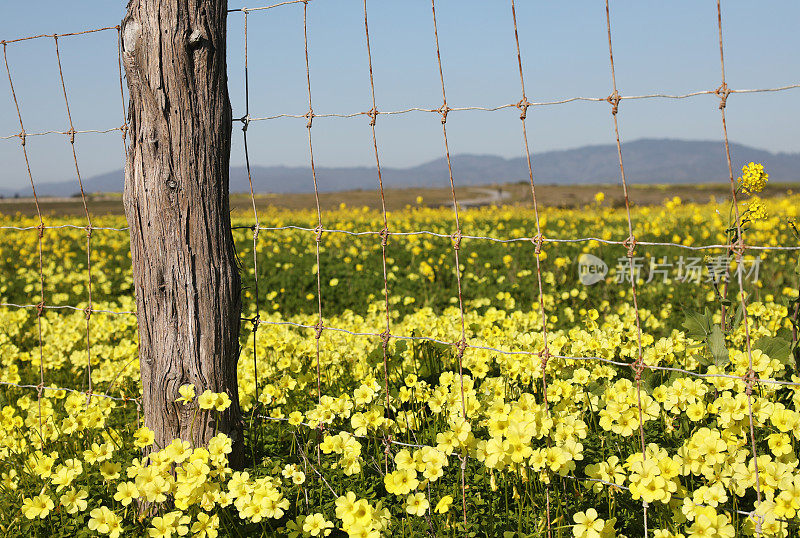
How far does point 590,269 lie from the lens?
7840 mm

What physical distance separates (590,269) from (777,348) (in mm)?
5386

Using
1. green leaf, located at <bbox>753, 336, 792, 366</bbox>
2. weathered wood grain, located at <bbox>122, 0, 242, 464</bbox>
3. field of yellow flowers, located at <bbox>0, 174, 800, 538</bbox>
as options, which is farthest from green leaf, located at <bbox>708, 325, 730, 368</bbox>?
weathered wood grain, located at <bbox>122, 0, 242, 464</bbox>

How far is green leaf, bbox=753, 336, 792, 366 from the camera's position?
8.25ft

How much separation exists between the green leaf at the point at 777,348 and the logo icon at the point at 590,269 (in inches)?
196

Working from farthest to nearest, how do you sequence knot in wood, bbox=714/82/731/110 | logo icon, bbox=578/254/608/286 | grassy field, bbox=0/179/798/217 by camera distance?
grassy field, bbox=0/179/798/217
logo icon, bbox=578/254/608/286
knot in wood, bbox=714/82/731/110

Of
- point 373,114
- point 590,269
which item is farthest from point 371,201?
point 373,114

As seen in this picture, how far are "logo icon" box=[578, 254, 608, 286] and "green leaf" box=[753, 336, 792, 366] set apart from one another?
4.98 meters

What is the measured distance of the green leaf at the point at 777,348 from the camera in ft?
8.25

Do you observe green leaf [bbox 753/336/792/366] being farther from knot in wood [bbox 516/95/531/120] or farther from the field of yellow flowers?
knot in wood [bbox 516/95/531/120]

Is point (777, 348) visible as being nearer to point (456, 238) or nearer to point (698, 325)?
point (698, 325)

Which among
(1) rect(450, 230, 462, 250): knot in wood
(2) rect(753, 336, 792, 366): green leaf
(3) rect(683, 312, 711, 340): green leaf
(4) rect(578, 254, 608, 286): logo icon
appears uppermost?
(1) rect(450, 230, 462, 250): knot in wood

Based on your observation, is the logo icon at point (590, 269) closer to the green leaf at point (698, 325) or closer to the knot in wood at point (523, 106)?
the green leaf at point (698, 325)

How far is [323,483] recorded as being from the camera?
8.39ft

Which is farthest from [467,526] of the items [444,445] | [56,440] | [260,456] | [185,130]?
[56,440]
